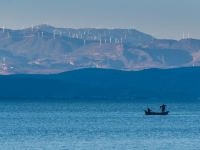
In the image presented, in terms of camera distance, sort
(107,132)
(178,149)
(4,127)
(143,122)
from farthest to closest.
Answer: (143,122) → (4,127) → (107,132) → (178,149)

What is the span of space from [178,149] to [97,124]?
40063 millimetres

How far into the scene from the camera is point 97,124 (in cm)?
12169

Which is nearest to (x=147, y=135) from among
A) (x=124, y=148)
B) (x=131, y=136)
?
(x=131, y=136)

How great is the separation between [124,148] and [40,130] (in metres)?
25.1

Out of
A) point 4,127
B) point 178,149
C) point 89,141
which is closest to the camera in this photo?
point 178,149

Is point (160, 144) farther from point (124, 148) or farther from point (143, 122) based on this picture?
point (143, 122)

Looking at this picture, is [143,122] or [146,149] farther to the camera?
[143,122]

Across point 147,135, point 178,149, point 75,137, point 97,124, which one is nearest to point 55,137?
point 75,137

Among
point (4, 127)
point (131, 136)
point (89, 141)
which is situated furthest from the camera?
point (4, 127)

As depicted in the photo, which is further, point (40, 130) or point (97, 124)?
point (97, 124)

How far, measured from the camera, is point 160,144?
86.6 m

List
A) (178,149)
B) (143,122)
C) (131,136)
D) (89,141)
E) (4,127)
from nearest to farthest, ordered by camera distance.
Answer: (178,149), (89,141), (131,136), (4,127), (143,122)

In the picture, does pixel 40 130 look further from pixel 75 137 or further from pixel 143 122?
pixel 143 122

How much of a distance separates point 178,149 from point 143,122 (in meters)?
44.8
